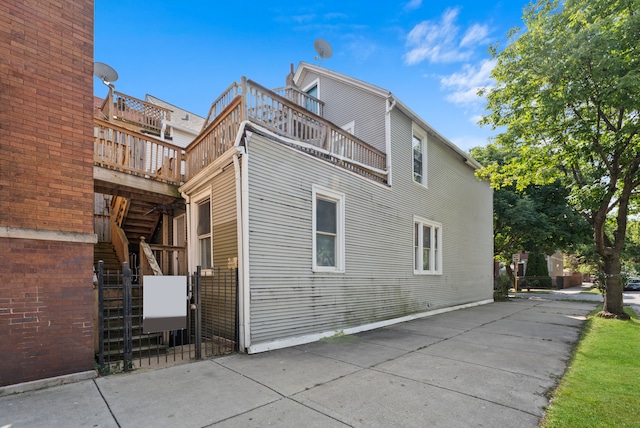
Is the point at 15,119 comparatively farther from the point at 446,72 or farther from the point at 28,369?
the point at 446,72

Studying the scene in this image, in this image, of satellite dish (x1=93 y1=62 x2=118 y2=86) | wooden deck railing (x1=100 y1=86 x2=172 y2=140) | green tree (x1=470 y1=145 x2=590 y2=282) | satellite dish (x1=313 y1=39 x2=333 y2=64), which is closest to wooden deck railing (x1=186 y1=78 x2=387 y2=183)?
satellite dish (x1=313 y1=39 x2=333 y2=64)

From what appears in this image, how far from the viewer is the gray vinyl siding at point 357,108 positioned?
10137mm

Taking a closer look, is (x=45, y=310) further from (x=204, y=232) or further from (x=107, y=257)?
(x=107, y=257)

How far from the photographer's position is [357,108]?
1088cm

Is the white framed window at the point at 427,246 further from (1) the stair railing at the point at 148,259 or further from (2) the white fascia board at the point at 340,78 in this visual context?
(1) the stair railing at the point at 148,259

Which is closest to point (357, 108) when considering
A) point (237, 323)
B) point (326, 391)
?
point (237, 323)

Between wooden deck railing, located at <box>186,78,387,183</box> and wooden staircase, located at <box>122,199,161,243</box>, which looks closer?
wooden deck railing, located at <box>186,78,387,183</box>

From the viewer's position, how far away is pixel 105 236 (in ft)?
35.7

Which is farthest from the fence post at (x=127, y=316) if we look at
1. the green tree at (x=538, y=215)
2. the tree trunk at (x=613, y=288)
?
the green tree at (x=538, y=215)

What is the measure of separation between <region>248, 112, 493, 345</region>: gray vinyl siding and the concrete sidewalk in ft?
3.38

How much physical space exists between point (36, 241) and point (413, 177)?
9638mm

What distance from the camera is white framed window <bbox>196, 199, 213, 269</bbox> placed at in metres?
7.77

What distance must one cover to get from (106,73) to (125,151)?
649cm

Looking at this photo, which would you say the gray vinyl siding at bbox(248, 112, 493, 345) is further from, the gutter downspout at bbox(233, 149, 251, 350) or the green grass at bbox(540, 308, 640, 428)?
the green grass at bbox(540, 308, 640, 428)
